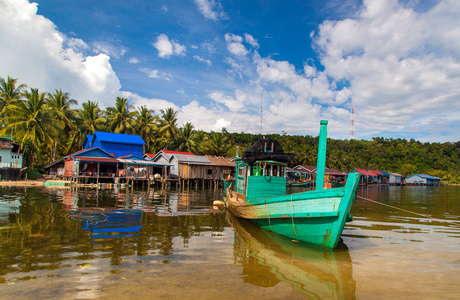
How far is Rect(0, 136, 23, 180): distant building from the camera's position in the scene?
34.4 meters

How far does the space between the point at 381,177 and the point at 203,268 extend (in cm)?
8624

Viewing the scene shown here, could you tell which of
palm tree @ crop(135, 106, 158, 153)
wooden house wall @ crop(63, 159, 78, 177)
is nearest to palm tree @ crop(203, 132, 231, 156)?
palm tree @ crop(135, 106, 158, 153)

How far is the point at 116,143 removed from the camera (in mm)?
45812

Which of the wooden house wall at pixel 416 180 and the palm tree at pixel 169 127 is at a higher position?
the palm tree at pixel 169 127

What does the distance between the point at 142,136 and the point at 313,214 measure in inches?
2068

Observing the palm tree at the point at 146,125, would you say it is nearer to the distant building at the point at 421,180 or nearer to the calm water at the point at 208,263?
the calm water at the point at 208,263

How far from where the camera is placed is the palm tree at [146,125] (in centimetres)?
5556

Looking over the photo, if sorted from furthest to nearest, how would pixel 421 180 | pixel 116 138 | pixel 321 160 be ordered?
pixel 421 180
pixel 116 138
pixel 321 160

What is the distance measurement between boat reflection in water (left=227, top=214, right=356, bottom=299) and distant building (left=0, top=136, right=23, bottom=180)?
3654 centimetres

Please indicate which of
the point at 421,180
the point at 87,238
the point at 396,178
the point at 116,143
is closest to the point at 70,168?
the point at 116,143

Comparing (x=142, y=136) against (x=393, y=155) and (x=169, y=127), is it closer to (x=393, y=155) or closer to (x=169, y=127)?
(x=169, y=127)

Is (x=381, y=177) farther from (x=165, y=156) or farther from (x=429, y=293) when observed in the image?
(x=429, y=293)

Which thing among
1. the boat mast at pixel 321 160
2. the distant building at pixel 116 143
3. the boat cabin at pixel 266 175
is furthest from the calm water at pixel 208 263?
the distant building at pixel 116 143

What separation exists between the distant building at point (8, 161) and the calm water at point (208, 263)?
93.9ft
